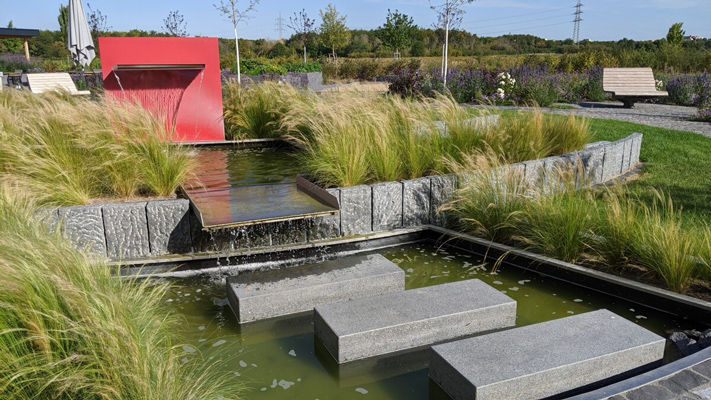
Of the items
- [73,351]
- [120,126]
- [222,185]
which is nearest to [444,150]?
[222,185]

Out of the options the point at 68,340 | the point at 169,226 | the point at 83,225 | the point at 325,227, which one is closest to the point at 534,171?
the point at 325,227

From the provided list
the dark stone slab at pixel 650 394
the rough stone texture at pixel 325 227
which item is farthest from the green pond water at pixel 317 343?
the dark stone slab at pixel 650 394

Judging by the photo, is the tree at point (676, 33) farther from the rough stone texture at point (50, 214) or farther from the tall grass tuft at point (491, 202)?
the rough stone texture at point (50, 214)

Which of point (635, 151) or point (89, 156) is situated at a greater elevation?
point (89, 156)

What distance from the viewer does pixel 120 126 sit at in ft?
15.3

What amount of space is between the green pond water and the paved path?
529 cm

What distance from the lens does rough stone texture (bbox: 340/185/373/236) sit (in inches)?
175

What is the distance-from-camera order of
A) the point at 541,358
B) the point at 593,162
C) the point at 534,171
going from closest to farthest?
the point at 541,358, the point at 534,171, the point at 593,162

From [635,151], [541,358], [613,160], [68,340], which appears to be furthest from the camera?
[635,151]

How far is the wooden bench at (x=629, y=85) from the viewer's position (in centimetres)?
1245

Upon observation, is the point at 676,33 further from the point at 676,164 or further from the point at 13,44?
the point at 13,44

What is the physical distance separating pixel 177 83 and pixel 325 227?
419cm

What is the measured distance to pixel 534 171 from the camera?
5.24 m

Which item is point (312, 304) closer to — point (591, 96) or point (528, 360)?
point (528, 360)
